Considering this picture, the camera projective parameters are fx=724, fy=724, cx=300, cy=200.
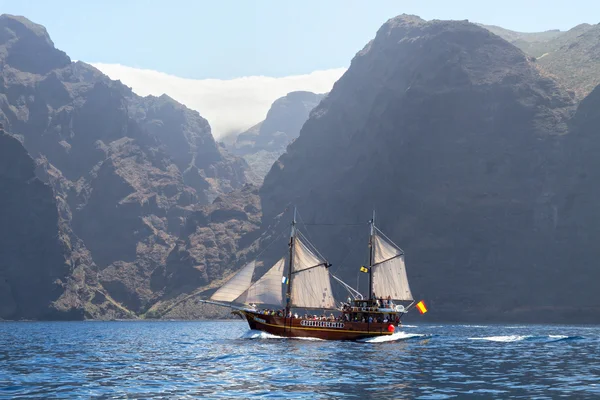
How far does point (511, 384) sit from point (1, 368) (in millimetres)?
41331

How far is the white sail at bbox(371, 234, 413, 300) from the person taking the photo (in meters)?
108

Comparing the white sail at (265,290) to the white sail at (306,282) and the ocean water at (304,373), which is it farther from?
the ocean water at (304,373)

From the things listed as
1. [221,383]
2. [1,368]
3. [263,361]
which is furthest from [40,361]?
[221,383]

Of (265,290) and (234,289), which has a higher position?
(234,289)

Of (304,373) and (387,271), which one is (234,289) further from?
(304,373)

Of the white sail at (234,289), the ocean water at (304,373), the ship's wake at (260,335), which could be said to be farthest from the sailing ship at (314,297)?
the ocean water at (304,373)

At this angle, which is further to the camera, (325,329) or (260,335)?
(260,335)

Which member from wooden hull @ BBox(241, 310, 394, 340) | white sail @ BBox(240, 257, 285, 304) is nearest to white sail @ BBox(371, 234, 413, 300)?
wooden hull @ BBox(241, 310, 394, 340)

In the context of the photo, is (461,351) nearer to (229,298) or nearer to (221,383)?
(229,298)

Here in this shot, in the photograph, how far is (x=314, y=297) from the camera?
106 metres

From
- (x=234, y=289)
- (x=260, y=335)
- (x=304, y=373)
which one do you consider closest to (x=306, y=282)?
(x=260, y=335)

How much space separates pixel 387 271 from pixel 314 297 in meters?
11.9

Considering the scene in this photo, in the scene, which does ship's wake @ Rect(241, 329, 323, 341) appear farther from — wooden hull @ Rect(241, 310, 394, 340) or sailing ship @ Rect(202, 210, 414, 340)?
wooden hull @ Rect(241, 310, 394, 340)

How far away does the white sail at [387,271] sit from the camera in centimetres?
10794
